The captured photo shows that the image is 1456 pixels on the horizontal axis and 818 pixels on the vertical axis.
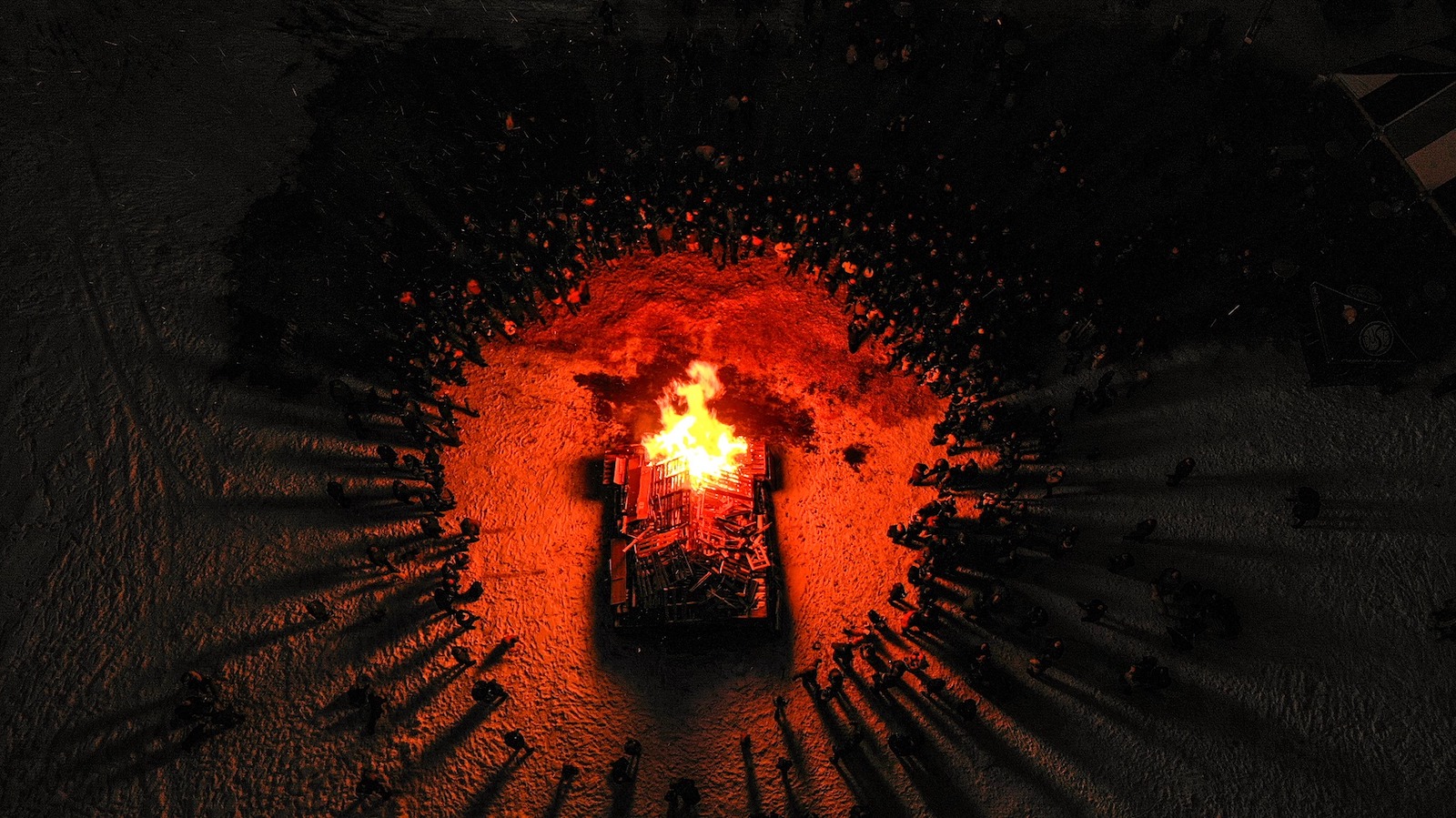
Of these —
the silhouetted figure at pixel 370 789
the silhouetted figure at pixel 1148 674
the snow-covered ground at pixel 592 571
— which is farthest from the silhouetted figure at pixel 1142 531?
the silhouetted figure at pixel 370 789

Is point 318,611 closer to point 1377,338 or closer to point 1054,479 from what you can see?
point 1054,479

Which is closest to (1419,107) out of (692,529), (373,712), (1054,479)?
(1054,479)

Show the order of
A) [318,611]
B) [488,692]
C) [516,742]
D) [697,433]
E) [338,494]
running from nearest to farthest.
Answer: [516,742] < [488,692] < [318,611] < [338,494] < [697,433]

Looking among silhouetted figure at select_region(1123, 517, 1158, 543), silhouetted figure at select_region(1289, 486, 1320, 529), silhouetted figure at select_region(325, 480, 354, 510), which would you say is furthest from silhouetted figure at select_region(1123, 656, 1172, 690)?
silhouetted figure at select_region(325, 480, 354, 510)

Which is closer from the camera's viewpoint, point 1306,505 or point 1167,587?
point 1167,587

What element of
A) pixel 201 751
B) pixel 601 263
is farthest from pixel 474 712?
pixel 601 263

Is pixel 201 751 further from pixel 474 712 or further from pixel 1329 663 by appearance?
pixel 1329 663

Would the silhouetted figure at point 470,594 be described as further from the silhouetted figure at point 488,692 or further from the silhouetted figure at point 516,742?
the silhouetted figure at point 516,742
